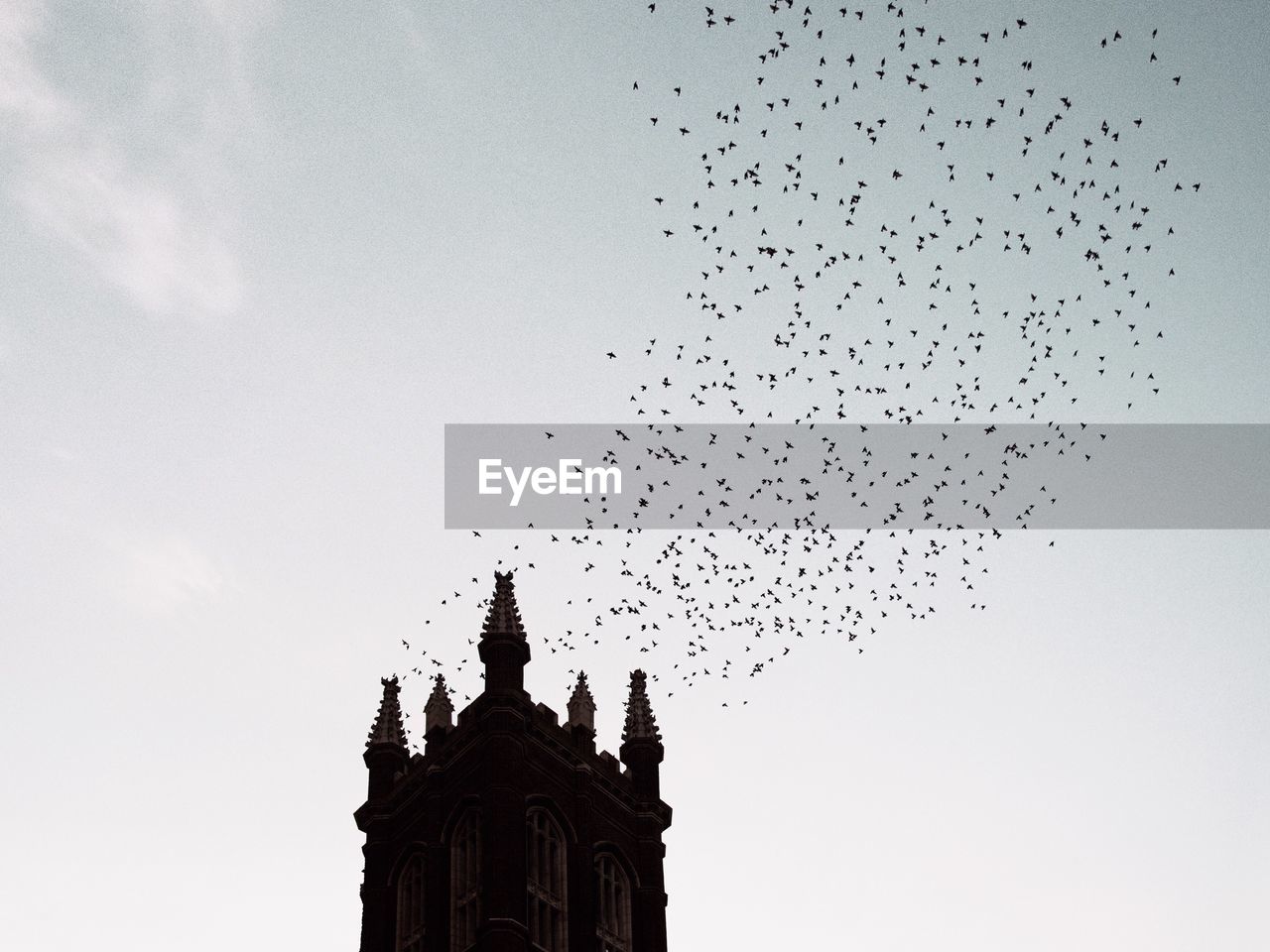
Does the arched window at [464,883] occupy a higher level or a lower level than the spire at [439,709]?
lower

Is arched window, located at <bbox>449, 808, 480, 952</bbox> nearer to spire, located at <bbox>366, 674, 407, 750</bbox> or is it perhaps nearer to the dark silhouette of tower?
the dark silhouette of tower

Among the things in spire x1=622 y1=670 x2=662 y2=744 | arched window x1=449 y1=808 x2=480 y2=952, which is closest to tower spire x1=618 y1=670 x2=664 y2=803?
spire x1=622 y1=670 x2=662 y2=744

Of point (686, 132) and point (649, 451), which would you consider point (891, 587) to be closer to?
point (649, 451)

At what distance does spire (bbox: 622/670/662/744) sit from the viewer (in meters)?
76.8

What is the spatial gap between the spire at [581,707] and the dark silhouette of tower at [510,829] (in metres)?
0.07

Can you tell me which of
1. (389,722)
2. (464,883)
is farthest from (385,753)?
(464,883)

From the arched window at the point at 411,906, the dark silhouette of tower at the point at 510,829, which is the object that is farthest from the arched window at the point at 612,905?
the arched window at the point at 411,906

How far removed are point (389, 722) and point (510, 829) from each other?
513 inches

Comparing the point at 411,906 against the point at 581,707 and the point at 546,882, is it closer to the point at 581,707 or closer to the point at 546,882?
the point at 546,882

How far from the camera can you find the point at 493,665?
72.6 m

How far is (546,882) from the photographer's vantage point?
220 feet

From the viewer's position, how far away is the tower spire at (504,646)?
236 feet

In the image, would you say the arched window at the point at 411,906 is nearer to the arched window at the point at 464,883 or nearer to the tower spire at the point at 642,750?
the arched window at the point at 464,883

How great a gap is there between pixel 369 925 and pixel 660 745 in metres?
14.5
